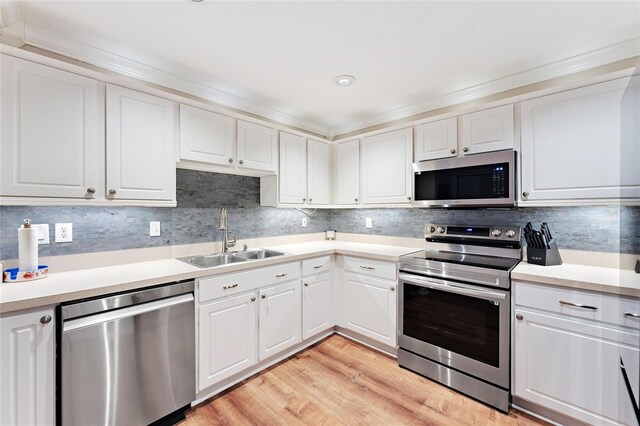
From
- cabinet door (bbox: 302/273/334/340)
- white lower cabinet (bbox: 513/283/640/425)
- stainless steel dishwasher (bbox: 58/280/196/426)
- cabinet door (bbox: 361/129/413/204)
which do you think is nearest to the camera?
stainless steel dishwasher (bbox: 58/280/196/426)

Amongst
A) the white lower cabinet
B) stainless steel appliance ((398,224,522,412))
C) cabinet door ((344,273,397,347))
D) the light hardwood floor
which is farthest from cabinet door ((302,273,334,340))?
the white lower cabinet

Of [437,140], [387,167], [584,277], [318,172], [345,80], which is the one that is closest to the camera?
[584,277]

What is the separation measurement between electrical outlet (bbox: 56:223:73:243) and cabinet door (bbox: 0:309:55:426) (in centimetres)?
65

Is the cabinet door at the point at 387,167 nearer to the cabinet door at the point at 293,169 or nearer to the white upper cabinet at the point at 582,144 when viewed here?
the cabinet door at the point at 293,169

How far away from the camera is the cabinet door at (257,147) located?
2.48 m

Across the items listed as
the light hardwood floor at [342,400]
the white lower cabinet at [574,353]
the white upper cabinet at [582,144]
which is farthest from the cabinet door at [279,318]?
the white upper cabinet at [582,144]

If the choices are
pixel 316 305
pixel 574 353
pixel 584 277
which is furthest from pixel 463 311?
pixel 316 305

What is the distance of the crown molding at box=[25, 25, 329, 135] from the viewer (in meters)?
1.73

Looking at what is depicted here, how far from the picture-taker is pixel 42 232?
68.4 inches

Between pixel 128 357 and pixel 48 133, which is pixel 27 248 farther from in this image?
pixel 128 357

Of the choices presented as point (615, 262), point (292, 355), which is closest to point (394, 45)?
point (615, 262)

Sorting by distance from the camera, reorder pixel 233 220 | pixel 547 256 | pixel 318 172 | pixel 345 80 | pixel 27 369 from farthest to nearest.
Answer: pixel 318 172 < pixel 233 220 < pixel 345 80 < pixel 547 256 < pixel 27 369

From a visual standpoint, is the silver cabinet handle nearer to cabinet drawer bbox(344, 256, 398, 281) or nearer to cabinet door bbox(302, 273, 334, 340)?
cabinet drawer bbox(344, 256, 398, 281)

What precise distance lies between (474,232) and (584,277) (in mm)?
839
